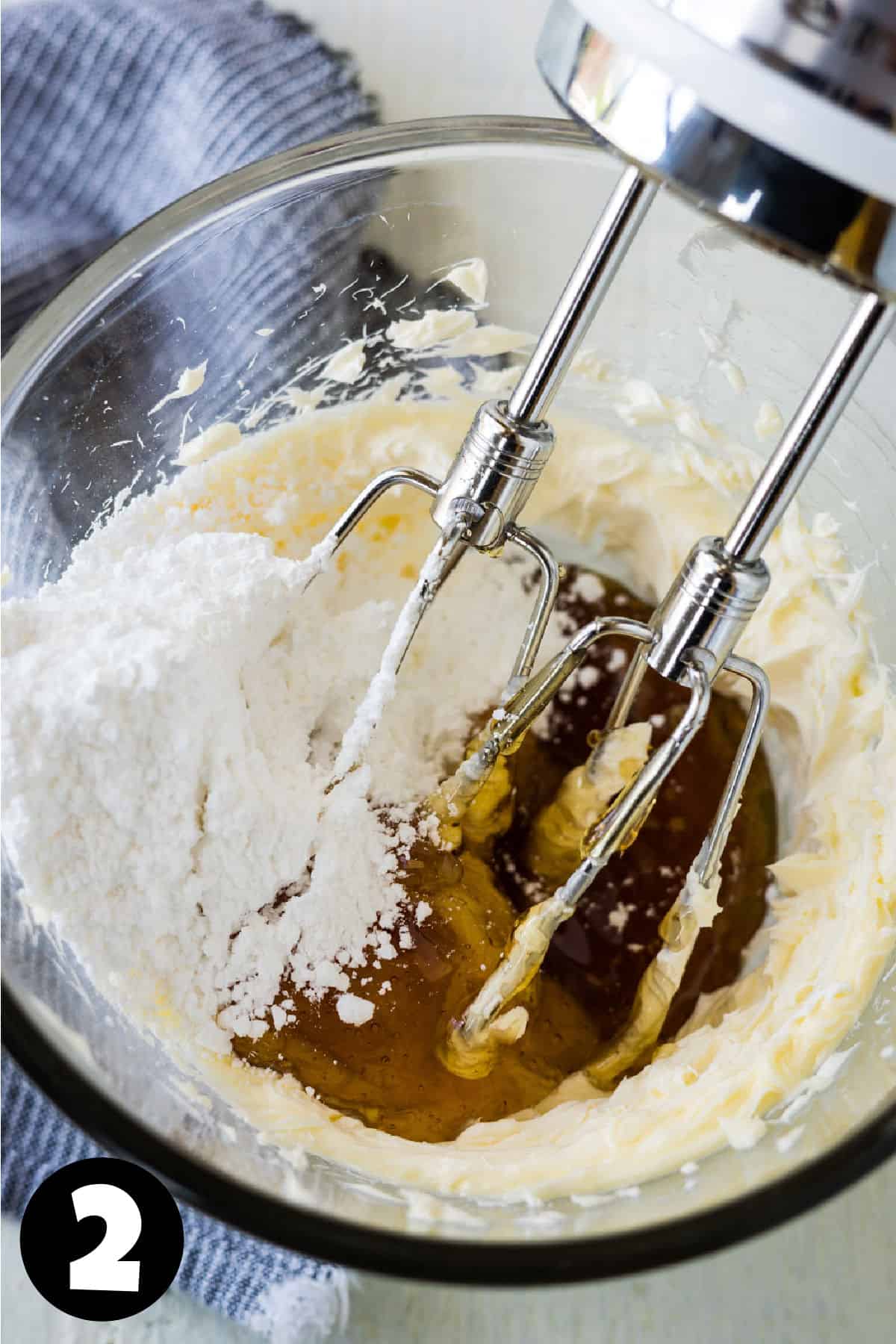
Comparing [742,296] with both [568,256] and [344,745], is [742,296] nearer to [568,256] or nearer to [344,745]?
[568,256]

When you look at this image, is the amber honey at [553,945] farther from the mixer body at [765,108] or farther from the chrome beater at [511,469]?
the mixer body at [765,108]

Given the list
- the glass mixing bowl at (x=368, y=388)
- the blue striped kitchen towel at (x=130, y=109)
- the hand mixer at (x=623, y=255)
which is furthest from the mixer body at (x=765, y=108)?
the blue striped kitchen towel at (x=130, y=109)

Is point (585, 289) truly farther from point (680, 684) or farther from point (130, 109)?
point (130, 109)

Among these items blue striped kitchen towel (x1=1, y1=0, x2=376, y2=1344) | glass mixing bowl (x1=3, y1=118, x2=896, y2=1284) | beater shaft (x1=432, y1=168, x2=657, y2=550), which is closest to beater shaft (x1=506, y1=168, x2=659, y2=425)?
beater shaft (x1=432, y1=168, x2=657, y2=550)

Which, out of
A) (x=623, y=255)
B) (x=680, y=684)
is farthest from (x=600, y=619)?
(x=623, y=255)

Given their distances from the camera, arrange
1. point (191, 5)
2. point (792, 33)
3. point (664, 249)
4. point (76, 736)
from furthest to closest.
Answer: point (191, 5) → point (664, 249) → point (76, 736) → point (792, 33)

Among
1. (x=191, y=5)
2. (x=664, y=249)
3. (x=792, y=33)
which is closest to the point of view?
(x=792, y=33)

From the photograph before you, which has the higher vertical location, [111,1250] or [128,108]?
[128,108]

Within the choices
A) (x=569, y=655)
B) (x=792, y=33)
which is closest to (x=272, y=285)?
(x=569, y=655)
